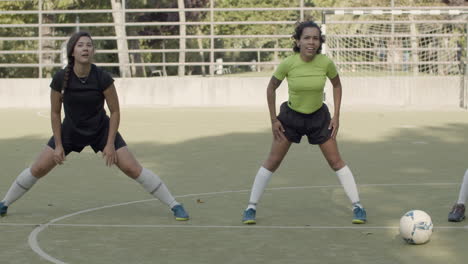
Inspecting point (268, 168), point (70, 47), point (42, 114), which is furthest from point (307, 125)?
point (42, 114)

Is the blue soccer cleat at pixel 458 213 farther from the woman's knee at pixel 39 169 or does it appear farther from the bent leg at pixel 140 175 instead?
the woman's knee at pixel 39 169

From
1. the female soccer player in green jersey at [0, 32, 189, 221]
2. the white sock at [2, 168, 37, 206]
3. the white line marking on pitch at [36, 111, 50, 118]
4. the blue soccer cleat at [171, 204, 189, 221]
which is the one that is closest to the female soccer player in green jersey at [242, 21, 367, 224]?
the blue soccer cleat at [171, 204, 189, 221]

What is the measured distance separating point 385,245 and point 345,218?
127cm

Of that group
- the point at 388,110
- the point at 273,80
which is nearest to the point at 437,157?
the point at 273,80

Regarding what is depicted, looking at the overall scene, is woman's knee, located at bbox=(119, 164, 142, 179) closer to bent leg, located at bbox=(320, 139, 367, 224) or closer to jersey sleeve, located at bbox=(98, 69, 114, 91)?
jersey sleeve, located at bbox=(98, 69, 114, 91)

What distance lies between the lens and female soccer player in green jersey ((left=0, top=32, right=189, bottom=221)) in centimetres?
865

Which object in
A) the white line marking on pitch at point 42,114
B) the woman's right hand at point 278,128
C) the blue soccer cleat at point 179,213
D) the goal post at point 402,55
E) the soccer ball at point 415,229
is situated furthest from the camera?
the goal post at point 402,55

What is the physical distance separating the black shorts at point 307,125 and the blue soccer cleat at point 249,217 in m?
0.72

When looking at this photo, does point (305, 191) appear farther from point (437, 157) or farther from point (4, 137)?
point (4, 137)

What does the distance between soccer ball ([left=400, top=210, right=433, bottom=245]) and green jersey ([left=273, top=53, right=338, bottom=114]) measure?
149cm

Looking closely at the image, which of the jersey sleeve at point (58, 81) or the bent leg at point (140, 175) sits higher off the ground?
the jersey sleeve at point (58, 81)

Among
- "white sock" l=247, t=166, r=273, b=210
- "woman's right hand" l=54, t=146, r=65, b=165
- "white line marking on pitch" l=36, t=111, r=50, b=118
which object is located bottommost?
"white line marking on pitch" l=36, t=111, r=50, b=118

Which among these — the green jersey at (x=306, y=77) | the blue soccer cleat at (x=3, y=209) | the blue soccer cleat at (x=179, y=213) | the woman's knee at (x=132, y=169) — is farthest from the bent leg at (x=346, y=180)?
the blue soccer cleat at (x=3, y=209)

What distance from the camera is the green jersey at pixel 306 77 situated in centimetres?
Answer: 872
